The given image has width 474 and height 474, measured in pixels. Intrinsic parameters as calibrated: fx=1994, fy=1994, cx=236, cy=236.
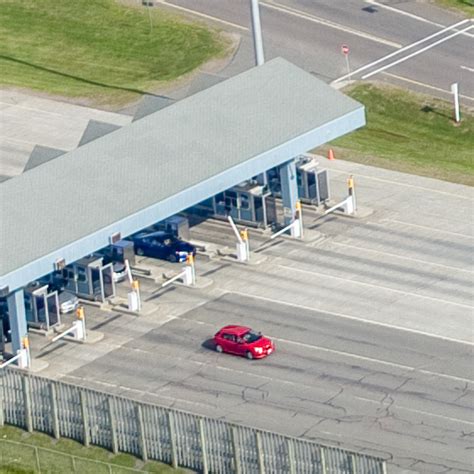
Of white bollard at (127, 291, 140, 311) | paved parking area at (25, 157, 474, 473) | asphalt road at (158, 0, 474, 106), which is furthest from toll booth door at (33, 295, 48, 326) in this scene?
asphalt road at (158, 0, 474, 106)

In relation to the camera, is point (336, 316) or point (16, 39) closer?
point (336, 316)

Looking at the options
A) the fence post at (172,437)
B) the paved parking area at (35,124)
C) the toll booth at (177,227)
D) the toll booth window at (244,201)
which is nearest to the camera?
the fence post at (172,437)

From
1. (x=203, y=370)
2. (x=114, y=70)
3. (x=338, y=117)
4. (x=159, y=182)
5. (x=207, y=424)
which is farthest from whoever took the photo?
(x=114, y=70)

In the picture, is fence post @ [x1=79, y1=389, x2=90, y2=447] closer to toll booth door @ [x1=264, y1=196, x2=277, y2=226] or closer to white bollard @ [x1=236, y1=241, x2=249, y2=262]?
white bollard @ [x1=236, y1=241, x2=249, y2=262]

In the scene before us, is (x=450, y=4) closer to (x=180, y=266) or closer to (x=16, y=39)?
(x=16, y=39)

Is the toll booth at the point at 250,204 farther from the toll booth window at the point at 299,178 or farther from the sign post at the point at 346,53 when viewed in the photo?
the sign post at the point at 346,53

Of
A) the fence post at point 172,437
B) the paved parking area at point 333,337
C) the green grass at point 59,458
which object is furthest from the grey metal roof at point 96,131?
the fence post at point 172,437

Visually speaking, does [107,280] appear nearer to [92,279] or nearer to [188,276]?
[92,279]

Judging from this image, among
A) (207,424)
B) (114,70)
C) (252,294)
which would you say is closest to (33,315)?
(252,294)
